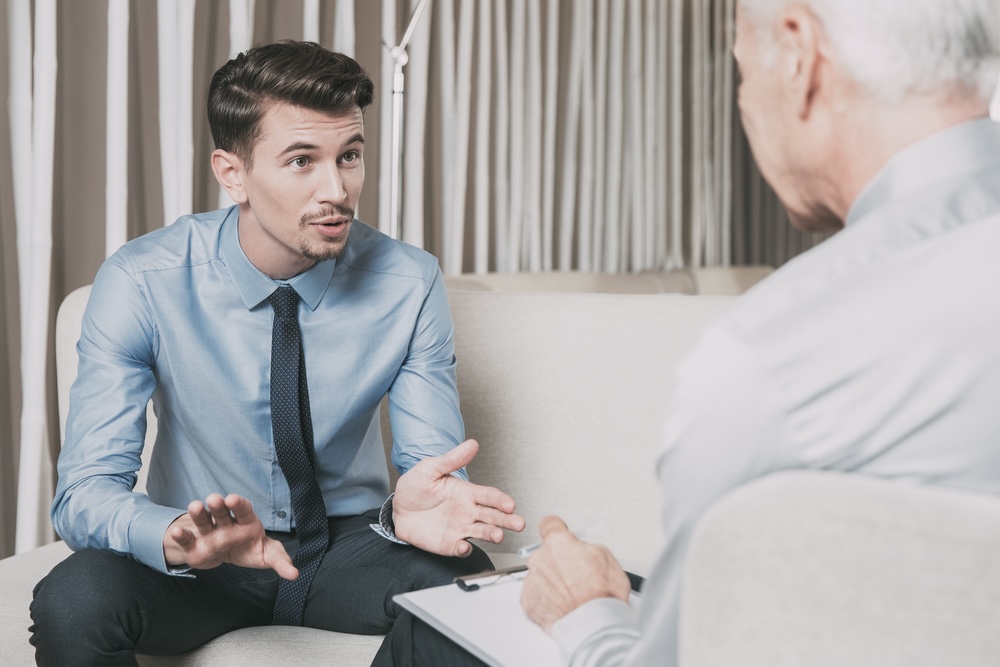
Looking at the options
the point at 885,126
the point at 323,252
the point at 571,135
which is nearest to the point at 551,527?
the point at 885,126

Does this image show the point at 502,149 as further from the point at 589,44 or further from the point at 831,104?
the point at 831,104

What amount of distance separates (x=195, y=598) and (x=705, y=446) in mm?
1000

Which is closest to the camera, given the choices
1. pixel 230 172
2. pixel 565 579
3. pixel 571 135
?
pixel 565 579

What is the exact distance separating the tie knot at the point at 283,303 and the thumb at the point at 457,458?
A: 1.20ft

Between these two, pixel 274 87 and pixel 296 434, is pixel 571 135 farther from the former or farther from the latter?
pixel 296 434

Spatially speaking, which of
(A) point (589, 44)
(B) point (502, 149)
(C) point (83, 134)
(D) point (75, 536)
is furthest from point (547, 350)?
(A) point (589, 44)

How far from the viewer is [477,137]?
12.1ft

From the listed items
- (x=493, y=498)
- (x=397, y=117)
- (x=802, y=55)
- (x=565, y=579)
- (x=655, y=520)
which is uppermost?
(x=802, y=55)

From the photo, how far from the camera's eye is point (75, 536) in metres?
1.44

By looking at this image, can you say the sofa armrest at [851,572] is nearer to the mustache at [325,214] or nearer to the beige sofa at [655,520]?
the beige sofa at [655,520]

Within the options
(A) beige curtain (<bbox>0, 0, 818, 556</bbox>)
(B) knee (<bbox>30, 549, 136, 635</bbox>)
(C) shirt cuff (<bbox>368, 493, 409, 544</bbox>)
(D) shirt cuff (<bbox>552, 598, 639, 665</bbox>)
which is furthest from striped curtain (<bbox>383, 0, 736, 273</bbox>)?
(D) shirt cuff (<bbox>552, 598, 639, 665</bbox>)

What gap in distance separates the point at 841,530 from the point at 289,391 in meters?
1.17

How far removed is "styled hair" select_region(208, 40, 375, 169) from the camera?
5.34 ft

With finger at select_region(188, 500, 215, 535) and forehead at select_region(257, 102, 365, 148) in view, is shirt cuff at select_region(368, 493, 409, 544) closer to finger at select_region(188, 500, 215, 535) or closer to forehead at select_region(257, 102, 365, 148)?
finger at select_region(188, 500, 215, 535)
